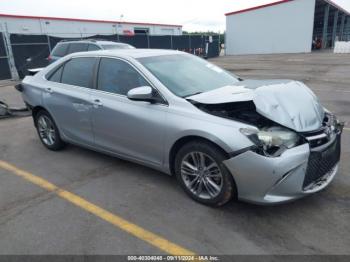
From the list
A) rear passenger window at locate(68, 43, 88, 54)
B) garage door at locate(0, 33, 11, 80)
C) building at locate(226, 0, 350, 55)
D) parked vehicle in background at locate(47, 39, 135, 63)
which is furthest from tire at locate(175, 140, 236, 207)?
building at locate(226, 0, 350, 55)

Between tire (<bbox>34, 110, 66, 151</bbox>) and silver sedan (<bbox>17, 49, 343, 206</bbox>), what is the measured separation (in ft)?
1.30

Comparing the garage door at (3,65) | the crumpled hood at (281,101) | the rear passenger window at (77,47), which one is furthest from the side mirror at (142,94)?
the garage door at (3,65)

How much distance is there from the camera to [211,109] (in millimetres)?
3441

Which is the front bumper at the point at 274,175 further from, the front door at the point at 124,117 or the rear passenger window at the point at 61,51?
the rear passenger window at the point at 61,51

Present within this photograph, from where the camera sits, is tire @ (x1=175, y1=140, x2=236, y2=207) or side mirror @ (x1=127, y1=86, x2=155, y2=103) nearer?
tire @ (x1=175, y1=140, x2=236, y2=207)

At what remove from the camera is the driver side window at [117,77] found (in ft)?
13.2

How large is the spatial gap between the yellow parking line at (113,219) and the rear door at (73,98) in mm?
830

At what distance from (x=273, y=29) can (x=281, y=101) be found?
116 ft

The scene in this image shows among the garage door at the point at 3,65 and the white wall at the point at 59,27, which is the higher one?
the white wall at the point at 59,27

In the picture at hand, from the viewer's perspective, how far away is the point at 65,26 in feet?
95.0

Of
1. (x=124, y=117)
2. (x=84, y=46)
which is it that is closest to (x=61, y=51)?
(x=84, y=46)

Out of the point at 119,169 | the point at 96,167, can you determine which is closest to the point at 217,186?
the point at 119,169

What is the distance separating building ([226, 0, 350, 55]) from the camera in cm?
3322

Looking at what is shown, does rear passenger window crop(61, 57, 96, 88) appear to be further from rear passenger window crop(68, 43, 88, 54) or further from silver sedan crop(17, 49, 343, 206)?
rear passenger window crop(68, 43, 88, 54)
